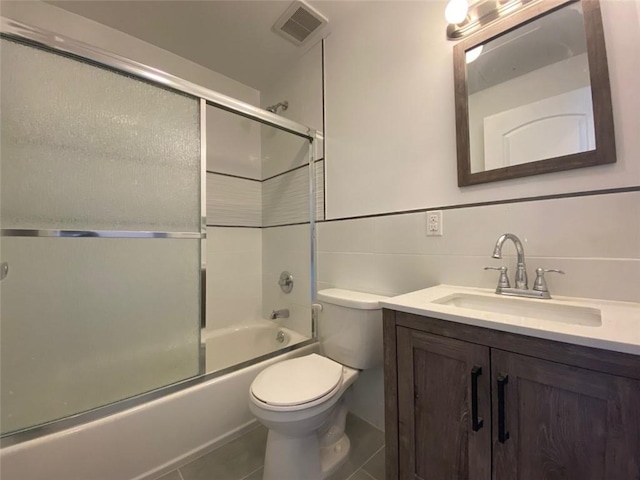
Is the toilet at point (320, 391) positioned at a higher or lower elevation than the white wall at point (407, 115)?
lower

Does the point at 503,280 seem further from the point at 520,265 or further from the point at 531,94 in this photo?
the point at 531,94

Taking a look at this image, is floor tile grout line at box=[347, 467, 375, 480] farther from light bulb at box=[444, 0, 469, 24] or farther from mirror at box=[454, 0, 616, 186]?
light bulb at box=[444, 0, 469, 24]

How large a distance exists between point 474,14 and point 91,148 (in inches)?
69.3

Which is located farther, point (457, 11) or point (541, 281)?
point (457, 11)

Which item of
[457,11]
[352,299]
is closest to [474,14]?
[457,11]

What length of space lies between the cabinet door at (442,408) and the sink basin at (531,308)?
0.21 m

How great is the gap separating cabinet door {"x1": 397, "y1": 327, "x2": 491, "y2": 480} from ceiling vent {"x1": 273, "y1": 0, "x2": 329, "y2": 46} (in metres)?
1.83

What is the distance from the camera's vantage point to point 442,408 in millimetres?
754

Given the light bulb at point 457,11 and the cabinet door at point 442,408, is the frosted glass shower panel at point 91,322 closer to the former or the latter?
the cabinet door at point 442,408

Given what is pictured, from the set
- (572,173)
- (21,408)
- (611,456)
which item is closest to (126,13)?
(21,408)

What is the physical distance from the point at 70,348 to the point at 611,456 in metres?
1.79

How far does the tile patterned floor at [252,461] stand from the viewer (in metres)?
1.15

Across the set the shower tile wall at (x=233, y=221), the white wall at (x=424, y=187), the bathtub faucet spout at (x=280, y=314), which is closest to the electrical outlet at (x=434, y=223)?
the white wall at (x=424, y=187)

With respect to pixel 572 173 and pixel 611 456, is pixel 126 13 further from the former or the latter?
pixel 611 456
